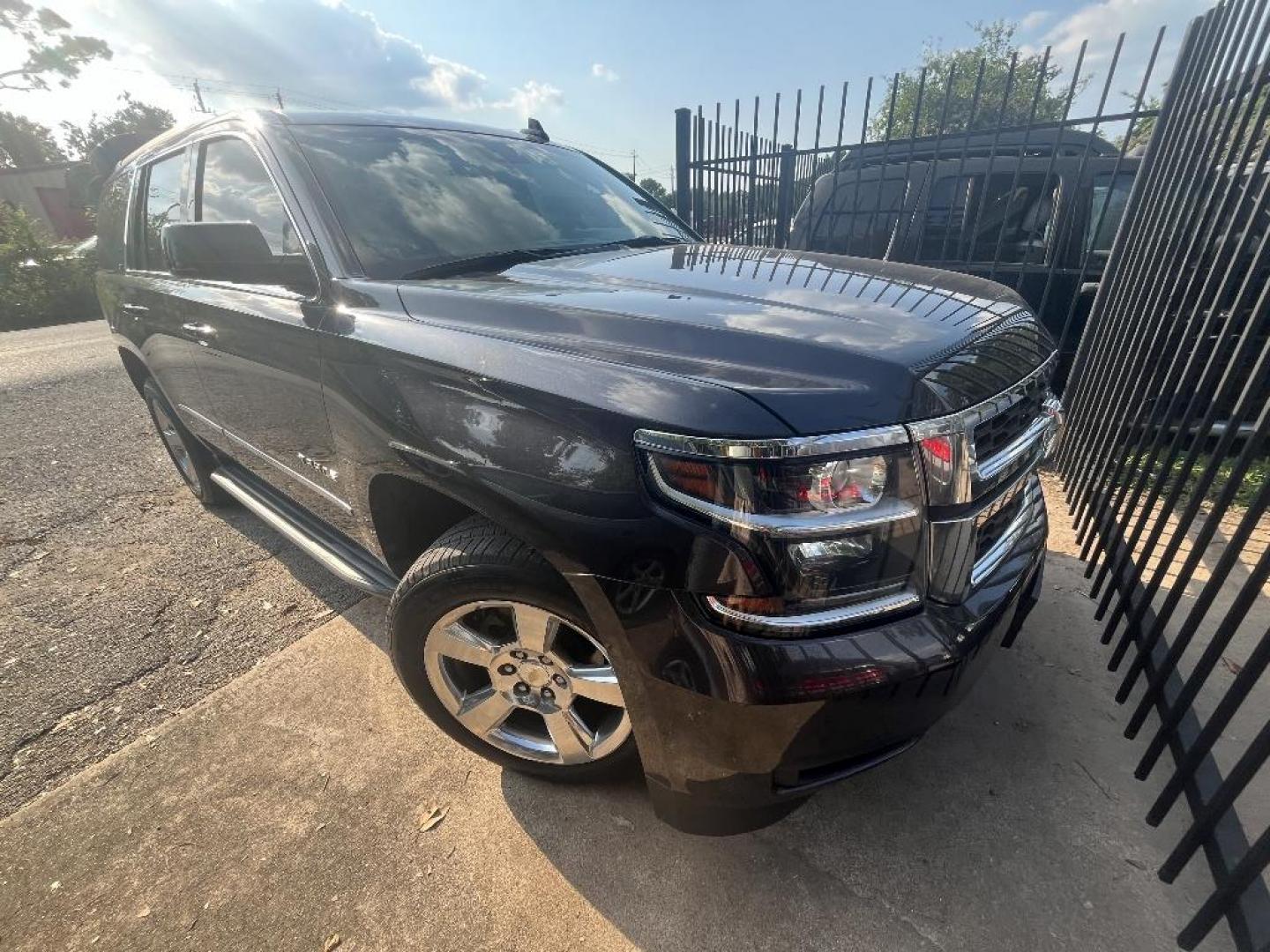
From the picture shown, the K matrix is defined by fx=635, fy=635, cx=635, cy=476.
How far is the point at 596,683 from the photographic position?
168 centimetres

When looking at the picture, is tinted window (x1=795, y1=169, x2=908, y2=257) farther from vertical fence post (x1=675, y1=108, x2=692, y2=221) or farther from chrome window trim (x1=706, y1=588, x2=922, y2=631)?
chrome window trim (x1=706, y1=588, x2=922, y2=631)

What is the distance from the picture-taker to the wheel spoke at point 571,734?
71.4 inches

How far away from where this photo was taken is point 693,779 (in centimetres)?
148

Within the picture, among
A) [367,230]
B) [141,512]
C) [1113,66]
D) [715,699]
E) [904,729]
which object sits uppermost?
[1113,66]

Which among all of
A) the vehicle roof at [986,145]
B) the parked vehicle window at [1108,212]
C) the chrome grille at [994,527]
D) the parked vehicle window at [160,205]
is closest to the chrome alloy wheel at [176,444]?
the parked vehicle window at [160,205]

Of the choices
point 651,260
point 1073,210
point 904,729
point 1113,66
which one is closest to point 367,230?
point 651,260

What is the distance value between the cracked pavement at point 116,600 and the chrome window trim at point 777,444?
229cm

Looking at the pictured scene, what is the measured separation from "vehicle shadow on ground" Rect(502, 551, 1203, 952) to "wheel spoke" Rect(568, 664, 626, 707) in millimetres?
469

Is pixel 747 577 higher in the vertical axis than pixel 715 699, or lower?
higher

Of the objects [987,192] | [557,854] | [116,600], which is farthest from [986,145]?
[116,600]

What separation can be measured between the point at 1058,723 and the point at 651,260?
6.90ft

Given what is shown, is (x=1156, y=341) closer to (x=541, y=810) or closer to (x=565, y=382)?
(x=565, y=382)

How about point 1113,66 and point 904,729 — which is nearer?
point 904,729

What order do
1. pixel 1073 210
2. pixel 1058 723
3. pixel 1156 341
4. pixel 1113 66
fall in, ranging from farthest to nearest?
pixel 1073 210 < pixel 1113 66 < pixel 1156 341 < pixel 1058 723
